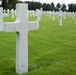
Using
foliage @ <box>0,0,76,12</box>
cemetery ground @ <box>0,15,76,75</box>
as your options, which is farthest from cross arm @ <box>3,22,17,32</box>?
foliage @ <box>0,0,76,12</box>

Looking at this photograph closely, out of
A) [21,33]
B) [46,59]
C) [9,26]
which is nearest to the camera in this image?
[9,26]

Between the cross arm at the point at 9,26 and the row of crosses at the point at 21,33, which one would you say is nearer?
the cross arm at the point at 9,26

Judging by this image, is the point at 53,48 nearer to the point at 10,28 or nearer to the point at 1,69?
the point at 1,69

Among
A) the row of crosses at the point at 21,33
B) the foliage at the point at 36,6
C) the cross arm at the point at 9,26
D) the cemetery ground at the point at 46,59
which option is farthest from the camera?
the foliage at the point at 36,6

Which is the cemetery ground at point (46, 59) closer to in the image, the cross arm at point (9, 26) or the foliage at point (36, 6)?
the cross arm at point (9, 26)

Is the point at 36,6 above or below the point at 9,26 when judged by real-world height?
below

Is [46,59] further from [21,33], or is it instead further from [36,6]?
[36,6]

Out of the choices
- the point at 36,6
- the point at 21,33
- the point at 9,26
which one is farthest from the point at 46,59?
the point at 36,6

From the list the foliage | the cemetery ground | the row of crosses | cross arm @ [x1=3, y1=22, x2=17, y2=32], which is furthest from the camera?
the foliage

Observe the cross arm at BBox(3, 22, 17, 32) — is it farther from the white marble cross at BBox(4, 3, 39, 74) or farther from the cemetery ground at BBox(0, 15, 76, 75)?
the cemetery ground at BBox(0, 15, 76, 75)

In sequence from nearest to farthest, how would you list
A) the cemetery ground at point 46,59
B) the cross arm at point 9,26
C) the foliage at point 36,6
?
the cross arm at point 9,26 < the cemetery ground at point 46,59 < the foliage at point 36,6

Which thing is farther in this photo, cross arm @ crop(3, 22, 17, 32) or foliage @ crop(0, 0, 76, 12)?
foliage @ crop(0, 0, 76, 12)

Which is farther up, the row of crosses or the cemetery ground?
the row of crosses

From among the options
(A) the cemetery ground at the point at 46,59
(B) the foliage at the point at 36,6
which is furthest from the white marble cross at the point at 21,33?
(B) the foliage at the point at 36,6
